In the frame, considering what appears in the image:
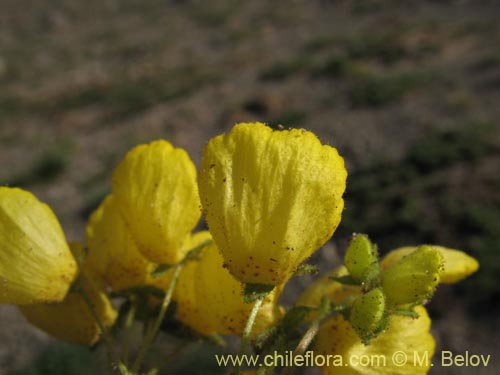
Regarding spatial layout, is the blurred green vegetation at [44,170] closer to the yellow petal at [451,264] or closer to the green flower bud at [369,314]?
the yellow petal at [451,264]

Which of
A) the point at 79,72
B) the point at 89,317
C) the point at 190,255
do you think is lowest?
the point at 79,72

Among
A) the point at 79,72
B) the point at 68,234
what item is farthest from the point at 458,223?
the point at 79,72

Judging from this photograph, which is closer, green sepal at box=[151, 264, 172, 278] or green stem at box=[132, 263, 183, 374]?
green stem at box=[132, 263, 183, 374]

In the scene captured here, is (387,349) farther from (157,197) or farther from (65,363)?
(65,363)

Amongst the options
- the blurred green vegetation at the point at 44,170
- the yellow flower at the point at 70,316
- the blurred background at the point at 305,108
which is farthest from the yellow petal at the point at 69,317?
the blurred green vegetation at the point at 44,170

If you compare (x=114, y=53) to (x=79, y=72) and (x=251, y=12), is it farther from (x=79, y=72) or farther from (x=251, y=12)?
(x=251, y=12)

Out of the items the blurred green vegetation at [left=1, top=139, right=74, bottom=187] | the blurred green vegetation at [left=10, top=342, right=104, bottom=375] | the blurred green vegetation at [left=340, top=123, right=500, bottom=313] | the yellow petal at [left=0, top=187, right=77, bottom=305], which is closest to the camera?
the yellow petal at [left=0, top=187, right=77, bottom=305]

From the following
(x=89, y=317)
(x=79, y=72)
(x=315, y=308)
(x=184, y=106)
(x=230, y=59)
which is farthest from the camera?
(x=79, y=72)

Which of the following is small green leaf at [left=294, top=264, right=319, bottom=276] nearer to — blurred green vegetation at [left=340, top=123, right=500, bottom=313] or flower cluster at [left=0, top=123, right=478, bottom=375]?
flower cluster at [left=0, top=123, right=478, bottom=375]

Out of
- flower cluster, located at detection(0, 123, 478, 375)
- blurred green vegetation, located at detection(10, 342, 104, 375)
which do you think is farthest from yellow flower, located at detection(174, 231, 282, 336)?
blurred green vegetation, located at detection(10, 342, 104, 375)
